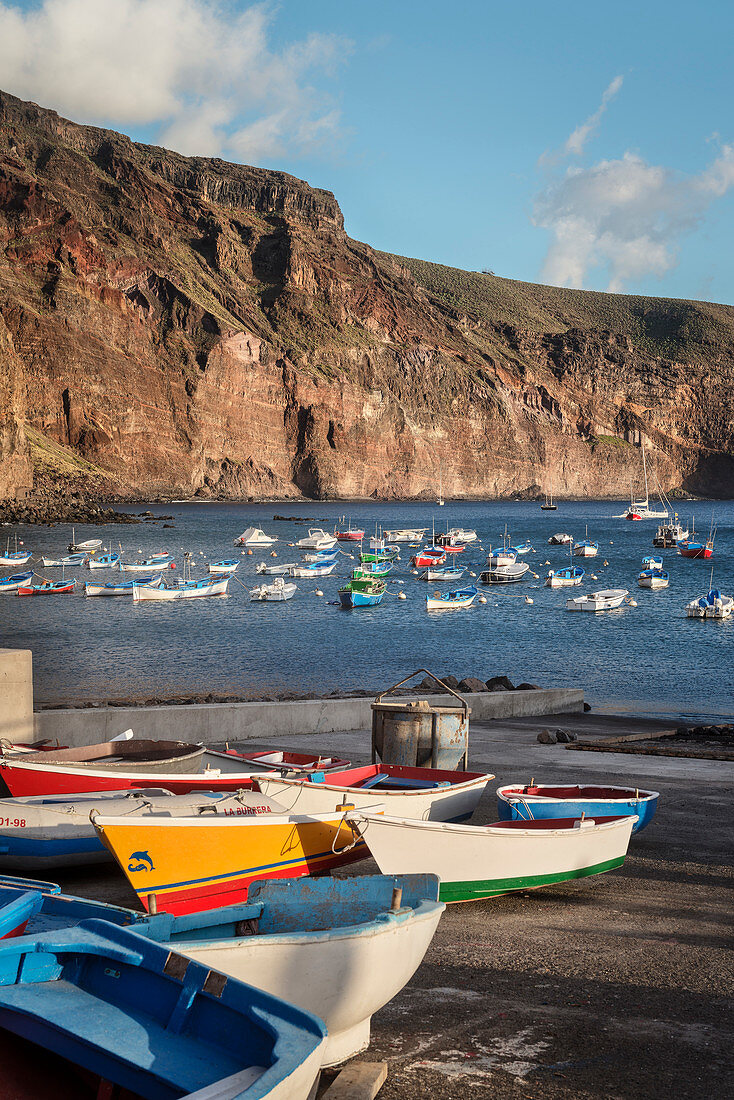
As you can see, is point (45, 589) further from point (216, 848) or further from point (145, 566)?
point (216, 848)

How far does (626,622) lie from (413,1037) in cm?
4481

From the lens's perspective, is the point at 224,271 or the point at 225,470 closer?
the point at 225,470

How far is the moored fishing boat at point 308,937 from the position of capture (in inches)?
173

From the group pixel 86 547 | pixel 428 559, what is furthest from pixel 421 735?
pixel 86 547

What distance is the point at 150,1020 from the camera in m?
3.59

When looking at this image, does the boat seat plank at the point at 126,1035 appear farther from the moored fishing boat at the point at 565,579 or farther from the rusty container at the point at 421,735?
the moored fishing boat at the point at 565,579

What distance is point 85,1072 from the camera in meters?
3.62

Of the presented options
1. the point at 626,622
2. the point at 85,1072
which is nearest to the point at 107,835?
the point at 85,1072

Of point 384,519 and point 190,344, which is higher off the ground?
point 190,344

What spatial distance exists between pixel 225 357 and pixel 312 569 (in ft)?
270

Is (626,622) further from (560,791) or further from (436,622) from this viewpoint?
(560,791)

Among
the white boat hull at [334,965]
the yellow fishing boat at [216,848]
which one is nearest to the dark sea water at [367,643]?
the yellow fishing boat at [216,848]

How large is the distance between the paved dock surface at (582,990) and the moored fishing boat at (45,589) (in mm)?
47105

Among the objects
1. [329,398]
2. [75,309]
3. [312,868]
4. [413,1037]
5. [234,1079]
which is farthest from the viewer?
[329,398]
